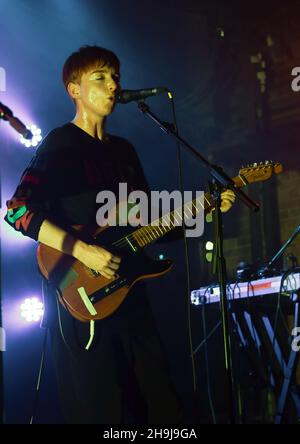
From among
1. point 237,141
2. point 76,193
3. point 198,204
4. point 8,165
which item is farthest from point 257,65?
point 76,193

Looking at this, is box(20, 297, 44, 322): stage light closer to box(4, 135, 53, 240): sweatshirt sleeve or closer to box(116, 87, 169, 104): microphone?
box(4, 135, 53, 240): sweatshirt sleeve

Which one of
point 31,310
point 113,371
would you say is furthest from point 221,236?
point 31,310

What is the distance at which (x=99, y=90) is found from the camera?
309cm

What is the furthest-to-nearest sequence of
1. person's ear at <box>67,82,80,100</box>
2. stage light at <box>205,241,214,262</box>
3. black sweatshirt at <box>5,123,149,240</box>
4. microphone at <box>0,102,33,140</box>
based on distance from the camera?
stage light at <box>205,241,214,262</box> < person's ear at <box>67,82,80,100</box> < black sweatshirt at <box>5,123,149,240</box> < microphone at <box>0,102,33,140</box>

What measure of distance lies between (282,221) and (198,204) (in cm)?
270

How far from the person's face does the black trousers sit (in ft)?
3.22

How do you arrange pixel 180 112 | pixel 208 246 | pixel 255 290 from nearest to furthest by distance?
pixel 255 290
pixel 208 246
pixel 180 112

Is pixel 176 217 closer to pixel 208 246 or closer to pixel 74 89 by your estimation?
pixel 74 89

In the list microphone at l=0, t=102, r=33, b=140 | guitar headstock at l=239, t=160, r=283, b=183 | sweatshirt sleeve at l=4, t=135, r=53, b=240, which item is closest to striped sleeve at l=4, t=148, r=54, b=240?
sweatshirt sleeve at l=4, t=135, r=53, b=240

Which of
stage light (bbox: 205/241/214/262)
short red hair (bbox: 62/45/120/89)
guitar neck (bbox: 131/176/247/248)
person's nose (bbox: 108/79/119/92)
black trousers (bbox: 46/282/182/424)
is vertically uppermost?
short red hair (bbox: 62/45/120/89)

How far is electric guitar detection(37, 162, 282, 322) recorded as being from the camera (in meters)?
2.77

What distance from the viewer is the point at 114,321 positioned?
9.01ft

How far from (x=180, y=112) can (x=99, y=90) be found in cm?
330
